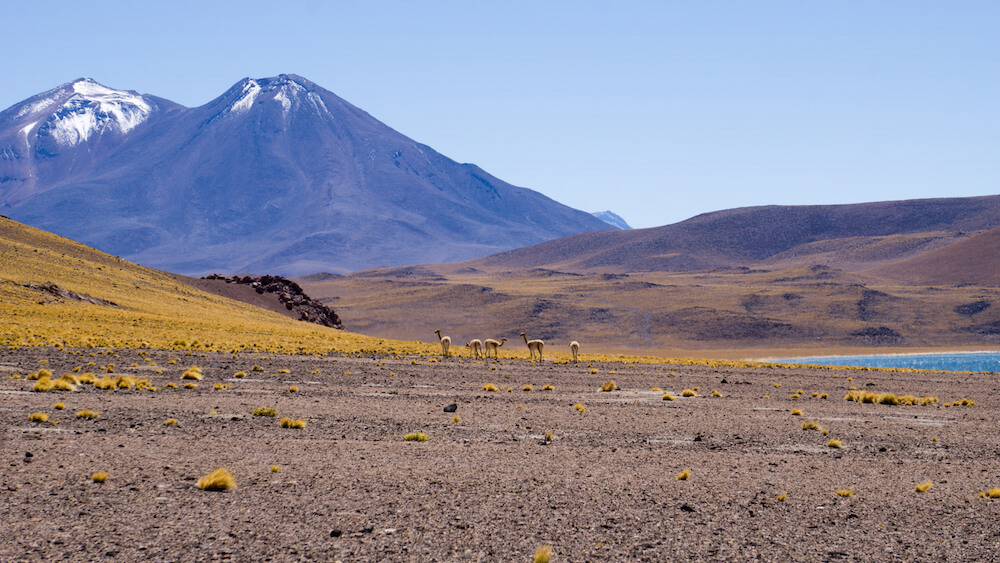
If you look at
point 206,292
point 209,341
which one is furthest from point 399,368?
point 206,292

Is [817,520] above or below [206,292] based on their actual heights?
below

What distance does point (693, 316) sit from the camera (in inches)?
4122

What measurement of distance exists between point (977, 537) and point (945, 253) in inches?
6325

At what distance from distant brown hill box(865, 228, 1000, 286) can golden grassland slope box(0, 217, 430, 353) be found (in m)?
112

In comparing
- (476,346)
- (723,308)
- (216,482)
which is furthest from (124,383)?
(723,308)

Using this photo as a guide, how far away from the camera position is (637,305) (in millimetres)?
115812

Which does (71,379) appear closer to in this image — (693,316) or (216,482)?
(216,482)

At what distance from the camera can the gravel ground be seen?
29.5 ft

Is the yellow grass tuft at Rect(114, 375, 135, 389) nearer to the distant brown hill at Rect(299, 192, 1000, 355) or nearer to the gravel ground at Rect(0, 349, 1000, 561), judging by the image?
the gravel ground at Rect(0, 349, 1000, 561)

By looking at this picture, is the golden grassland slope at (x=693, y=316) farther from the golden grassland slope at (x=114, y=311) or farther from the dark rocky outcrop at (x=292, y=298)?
the golden grassland slope at (x=114, y=311)

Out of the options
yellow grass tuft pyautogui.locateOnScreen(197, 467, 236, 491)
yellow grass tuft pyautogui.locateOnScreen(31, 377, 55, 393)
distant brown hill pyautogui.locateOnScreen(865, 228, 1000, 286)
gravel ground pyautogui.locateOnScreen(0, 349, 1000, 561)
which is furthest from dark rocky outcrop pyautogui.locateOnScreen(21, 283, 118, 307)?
distant brown hill pyautogui.locateOnScreen(865, 228, 1000, 286)

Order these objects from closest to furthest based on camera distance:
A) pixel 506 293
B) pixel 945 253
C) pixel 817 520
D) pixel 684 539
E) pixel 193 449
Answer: pixel 684 539
pixel 817 520
pixel 193 449
pixel 506 293
pixel 945 253

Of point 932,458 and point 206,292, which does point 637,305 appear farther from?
point 932,458

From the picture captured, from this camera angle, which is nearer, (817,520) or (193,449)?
(817,520)
